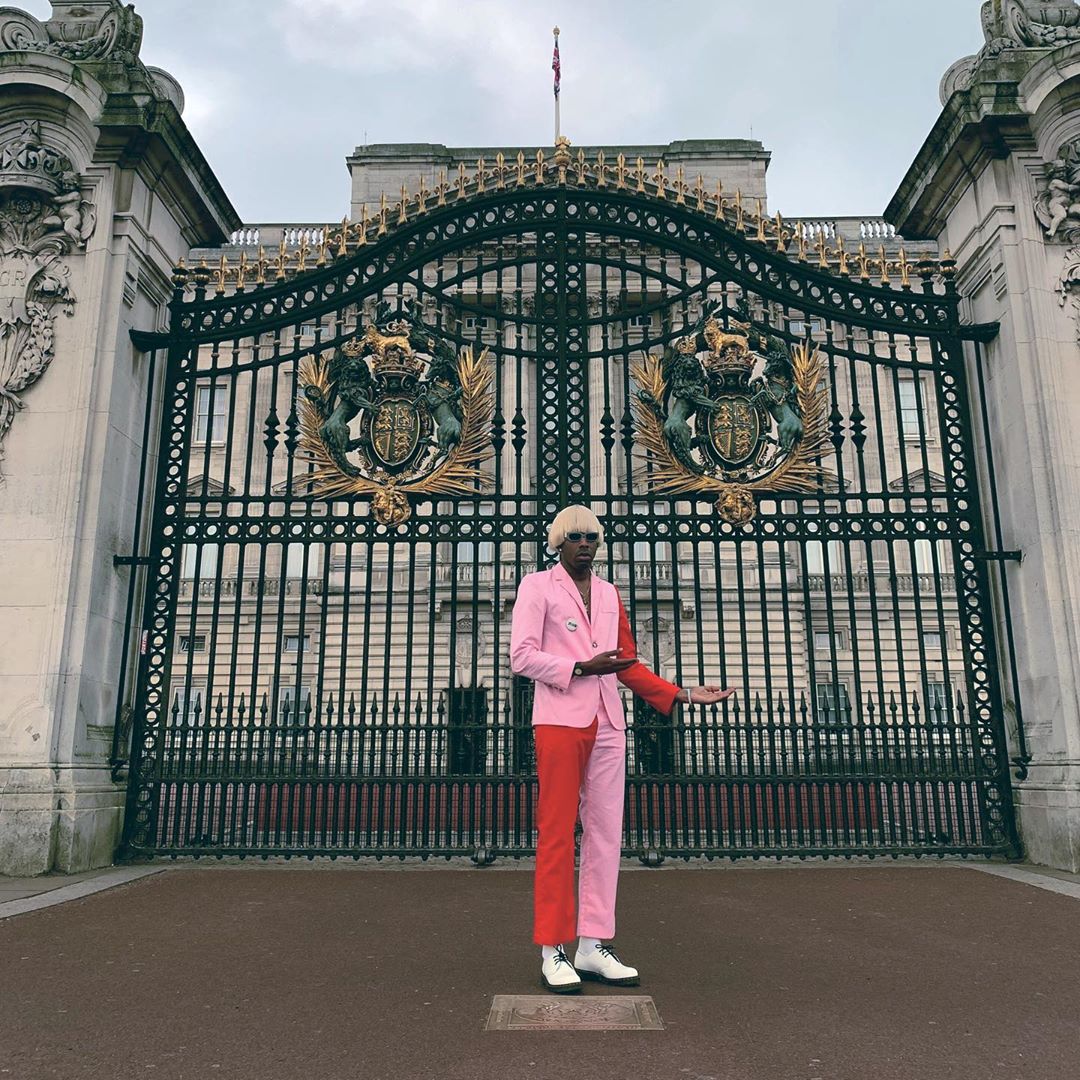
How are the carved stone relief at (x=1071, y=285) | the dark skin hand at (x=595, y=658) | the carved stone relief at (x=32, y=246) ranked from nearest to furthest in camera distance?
the dark skin hand at (x=595, y=658), the carved stone relief at (x=32, y=246), the carved stone relief at (x=1071, y=285)

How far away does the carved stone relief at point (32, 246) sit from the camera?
782cm

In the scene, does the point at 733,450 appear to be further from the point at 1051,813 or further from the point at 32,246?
A: the point at 32,246

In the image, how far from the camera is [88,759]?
289 inches

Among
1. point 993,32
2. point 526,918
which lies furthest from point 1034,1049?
point 993,32

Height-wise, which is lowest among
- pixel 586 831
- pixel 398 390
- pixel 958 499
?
pixel 586 831

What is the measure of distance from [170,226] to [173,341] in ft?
4.29

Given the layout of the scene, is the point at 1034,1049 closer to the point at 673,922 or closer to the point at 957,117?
the point at 673,922

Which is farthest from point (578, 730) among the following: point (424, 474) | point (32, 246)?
point (32, 246)

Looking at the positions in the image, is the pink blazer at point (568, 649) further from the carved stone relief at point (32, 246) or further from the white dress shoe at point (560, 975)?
the carved stone relief at point (32, 246)

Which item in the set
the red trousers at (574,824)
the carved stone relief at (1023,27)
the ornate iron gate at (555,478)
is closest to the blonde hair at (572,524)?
the red trousers at (574,824)

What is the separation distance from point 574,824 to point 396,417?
16.8ft

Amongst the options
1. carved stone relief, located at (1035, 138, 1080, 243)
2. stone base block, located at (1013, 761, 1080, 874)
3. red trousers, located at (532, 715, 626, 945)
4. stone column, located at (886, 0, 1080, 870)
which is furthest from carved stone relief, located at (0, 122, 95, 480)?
stone base block, located at (1013, 761, 1080, 874)

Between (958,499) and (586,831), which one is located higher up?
(958,499)

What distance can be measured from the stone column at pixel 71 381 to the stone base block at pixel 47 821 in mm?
12
